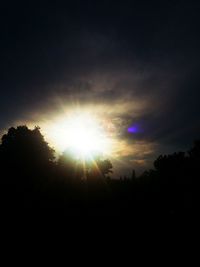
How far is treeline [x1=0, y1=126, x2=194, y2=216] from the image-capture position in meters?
27.8

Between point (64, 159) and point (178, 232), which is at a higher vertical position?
point (64, 159)

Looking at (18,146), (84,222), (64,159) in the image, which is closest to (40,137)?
(18,146)

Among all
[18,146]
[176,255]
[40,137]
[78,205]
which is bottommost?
[176,255]

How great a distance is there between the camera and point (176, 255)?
20125mm

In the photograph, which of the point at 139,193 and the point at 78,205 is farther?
the point at 139,193

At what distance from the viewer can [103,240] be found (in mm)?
21141

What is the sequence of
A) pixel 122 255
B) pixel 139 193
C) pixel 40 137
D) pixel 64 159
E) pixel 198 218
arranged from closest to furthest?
pixel 122 255 < pixel 198 218 < pixel 139 193 < pixel 64 159 < pixel 40 137

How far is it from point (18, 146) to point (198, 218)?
32.9 m

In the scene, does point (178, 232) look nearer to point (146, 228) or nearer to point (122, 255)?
point (146, 228)

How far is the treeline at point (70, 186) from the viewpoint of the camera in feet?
91.1

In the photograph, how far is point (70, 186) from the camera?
33375 mm

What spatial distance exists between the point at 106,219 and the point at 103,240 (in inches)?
123

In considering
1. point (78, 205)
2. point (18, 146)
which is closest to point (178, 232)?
point (78, 205)

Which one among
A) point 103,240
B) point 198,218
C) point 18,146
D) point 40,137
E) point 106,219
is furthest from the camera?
point 40,137
